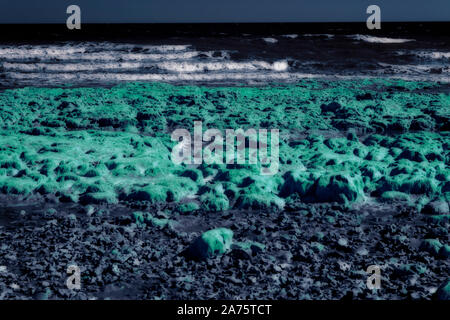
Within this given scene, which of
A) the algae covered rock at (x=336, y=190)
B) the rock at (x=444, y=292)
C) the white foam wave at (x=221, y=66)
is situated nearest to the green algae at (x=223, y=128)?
the algae covered rock at (x=336, y=190)

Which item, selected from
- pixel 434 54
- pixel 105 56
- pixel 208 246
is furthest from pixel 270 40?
pixel 208 246

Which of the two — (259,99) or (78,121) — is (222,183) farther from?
(259,99)

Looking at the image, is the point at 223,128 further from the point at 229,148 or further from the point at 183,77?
the point at 183,77

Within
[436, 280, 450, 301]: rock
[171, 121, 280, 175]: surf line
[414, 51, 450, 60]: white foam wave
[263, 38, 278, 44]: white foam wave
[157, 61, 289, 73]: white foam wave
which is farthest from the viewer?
[263, 38, 278, 44]: white foam wave

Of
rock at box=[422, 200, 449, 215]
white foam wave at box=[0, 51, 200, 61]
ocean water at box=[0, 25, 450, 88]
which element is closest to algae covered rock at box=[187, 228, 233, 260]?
rock at box=[422, 200, 449, 215]

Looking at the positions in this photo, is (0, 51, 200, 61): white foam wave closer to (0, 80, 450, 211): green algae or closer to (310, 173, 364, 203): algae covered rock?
(0, 80, 450, 211): green algae

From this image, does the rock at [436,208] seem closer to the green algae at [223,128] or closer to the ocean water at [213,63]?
the green algae at [223,128]

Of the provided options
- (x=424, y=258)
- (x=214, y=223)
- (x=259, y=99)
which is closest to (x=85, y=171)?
(x=214, y=223)
